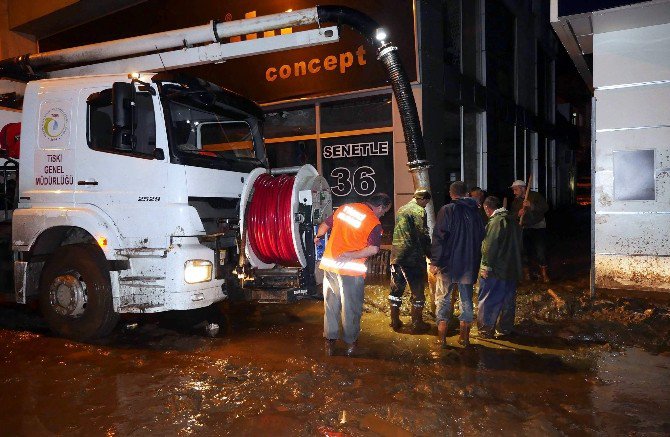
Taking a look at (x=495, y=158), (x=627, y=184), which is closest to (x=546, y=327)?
(x=627, y=184)

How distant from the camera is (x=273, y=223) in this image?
5953mm

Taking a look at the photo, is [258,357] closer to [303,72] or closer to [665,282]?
[665,282]

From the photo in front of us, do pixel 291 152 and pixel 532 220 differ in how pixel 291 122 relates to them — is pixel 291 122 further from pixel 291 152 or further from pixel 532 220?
pixel 532 220

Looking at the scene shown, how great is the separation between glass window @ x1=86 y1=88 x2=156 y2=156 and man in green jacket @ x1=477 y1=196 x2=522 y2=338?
157 inches

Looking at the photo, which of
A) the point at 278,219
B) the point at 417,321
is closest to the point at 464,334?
the point at 417,321

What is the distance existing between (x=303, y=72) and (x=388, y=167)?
2.73 m

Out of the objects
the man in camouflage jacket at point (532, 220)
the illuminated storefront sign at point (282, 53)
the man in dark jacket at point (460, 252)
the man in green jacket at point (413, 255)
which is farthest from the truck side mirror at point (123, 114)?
the man in camouflage jacket at point (532, 220)

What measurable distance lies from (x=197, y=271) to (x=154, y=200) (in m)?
0.92

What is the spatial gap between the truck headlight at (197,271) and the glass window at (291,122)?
6194 mm

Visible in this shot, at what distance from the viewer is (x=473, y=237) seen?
222 inches

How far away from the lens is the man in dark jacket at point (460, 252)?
562 cm

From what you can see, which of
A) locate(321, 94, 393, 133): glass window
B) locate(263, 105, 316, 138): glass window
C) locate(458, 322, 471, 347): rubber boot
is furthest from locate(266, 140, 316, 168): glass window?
locate(458, 322, 471, 347): rubber boot

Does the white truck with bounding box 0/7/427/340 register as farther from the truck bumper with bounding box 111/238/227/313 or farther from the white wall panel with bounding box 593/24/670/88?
the white wall panel with bounding box 593/24/670/88

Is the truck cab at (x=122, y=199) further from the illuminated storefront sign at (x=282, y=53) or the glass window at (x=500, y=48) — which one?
the glass window at (x=500, y=48)
